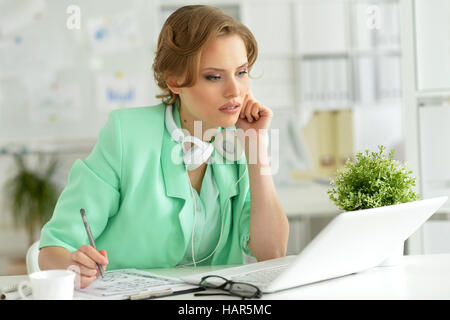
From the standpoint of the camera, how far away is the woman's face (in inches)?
50.3

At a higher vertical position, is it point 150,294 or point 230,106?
point 230,106

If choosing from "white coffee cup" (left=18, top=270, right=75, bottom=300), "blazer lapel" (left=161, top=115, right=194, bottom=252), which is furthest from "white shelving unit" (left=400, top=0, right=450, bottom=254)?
"white coffee cup" (left=18, top=270, right=75, bottom=300)

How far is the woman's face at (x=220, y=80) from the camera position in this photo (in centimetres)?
128

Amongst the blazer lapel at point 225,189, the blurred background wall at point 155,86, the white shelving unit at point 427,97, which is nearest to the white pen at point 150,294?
the blazer lapel at point 225,189

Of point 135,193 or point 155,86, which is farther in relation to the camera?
point 155,86

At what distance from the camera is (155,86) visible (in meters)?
4.46

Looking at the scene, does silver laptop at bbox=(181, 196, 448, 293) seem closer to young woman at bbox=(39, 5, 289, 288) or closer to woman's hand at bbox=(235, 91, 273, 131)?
young woman at bbox=(39, 5, 289, 288)

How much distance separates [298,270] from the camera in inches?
34.9

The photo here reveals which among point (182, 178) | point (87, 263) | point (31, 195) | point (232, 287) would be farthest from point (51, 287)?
point (31, 195)

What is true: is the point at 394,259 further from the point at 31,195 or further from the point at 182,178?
the point at 31,195

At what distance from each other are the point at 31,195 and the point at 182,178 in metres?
3.16

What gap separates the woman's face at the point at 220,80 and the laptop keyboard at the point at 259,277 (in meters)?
0.41

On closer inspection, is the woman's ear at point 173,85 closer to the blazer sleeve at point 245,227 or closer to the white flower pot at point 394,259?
the blazer sleeve at point 245,227

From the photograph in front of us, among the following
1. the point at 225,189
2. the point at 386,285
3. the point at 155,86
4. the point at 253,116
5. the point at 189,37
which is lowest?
the point at 386,285
